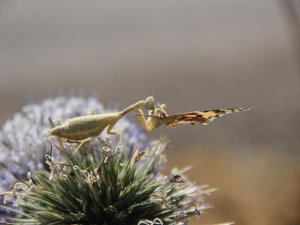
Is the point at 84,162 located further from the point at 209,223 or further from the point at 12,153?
the point at 209,223

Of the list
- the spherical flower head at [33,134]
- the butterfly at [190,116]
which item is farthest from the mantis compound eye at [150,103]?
the spherical flower head at [33,134]

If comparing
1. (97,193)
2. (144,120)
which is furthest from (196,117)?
(97,193)

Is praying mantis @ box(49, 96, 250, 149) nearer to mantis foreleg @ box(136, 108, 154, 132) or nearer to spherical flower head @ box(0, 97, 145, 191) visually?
mantis foreleg @ box(136, 108, 154, 132)

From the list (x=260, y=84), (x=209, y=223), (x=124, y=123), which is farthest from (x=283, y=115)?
(x=124, y=123)

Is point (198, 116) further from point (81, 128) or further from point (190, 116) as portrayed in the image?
point (81, 128)

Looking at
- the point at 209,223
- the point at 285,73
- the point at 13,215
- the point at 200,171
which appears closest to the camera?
the point at 13,215

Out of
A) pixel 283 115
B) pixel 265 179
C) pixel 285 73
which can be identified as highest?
pixel 285 73

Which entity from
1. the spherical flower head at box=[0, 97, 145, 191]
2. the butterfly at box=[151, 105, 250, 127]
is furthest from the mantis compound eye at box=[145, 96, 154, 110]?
the spherical flower head at box=[0, 97, 145, 191]
